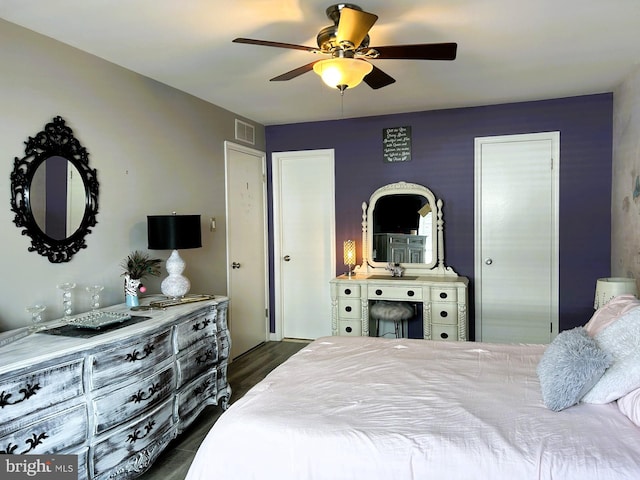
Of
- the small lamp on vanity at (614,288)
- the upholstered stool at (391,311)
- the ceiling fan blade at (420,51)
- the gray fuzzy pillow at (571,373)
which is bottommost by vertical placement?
the upholstered stool at (391,311)

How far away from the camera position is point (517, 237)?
418 centimetres

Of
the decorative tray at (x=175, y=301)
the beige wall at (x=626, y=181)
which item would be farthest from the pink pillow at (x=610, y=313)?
the decorative tray at (x=175, y=301)

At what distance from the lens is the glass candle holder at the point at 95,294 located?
8.57 feet

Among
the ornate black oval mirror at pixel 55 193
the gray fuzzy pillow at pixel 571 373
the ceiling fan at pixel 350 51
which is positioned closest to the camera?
the gray fuzzy pillow at pixel 571 373

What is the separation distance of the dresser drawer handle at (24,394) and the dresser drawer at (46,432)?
3.1 inches

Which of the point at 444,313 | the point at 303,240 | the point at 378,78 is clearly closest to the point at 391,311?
the point at 444,313

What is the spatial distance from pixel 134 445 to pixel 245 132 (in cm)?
315

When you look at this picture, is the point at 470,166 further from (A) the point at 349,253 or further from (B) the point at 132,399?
(B) the point at 132,399

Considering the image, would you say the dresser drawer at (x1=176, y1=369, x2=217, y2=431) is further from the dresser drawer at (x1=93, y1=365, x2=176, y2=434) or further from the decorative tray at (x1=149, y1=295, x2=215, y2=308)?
the decorative tray at (x1=149, y1=295, x2=215, y2=308)

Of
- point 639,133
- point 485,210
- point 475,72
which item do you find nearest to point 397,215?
point 485,210

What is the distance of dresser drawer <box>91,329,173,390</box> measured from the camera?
2.11 metres

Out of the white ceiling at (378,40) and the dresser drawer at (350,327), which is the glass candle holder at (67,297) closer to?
the white ceiling at (378,40)

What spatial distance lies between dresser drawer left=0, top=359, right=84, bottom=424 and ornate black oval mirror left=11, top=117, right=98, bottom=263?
0.82m

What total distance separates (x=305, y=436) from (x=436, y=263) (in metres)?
3.18
